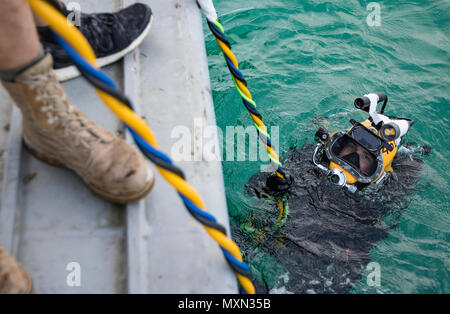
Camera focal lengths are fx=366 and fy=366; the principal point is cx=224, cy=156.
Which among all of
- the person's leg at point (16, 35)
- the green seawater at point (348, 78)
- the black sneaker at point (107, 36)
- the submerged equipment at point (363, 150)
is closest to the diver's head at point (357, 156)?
the submerged equipment at point (363, 150)

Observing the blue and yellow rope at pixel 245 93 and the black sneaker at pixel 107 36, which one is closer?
the black sneaker at pixel 107 36

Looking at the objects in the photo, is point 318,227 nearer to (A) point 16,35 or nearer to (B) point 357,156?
(B) point 357,156

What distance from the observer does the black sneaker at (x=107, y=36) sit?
1908mm

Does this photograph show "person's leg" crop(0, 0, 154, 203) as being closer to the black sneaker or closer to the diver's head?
the black sneaker

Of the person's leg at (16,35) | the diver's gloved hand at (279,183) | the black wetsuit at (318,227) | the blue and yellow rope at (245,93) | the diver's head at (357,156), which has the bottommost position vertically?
the black wetsuit at (318,227)

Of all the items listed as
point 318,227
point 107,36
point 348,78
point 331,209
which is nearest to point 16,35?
point 107,36

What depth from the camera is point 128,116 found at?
1.09 m

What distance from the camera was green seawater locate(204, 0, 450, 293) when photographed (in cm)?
286

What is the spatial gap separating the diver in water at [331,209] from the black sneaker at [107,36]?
50.2 inches

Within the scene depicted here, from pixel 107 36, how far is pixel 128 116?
3.70 ft

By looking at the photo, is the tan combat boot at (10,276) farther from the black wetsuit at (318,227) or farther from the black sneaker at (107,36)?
the black wetsuit at (318,227)

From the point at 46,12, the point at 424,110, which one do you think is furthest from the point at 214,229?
the point at 424,110

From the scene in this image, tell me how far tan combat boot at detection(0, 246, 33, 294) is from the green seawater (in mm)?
1605

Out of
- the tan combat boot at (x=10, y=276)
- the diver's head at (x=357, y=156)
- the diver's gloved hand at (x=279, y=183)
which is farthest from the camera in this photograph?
the diver's head at (x=357, y=156)
